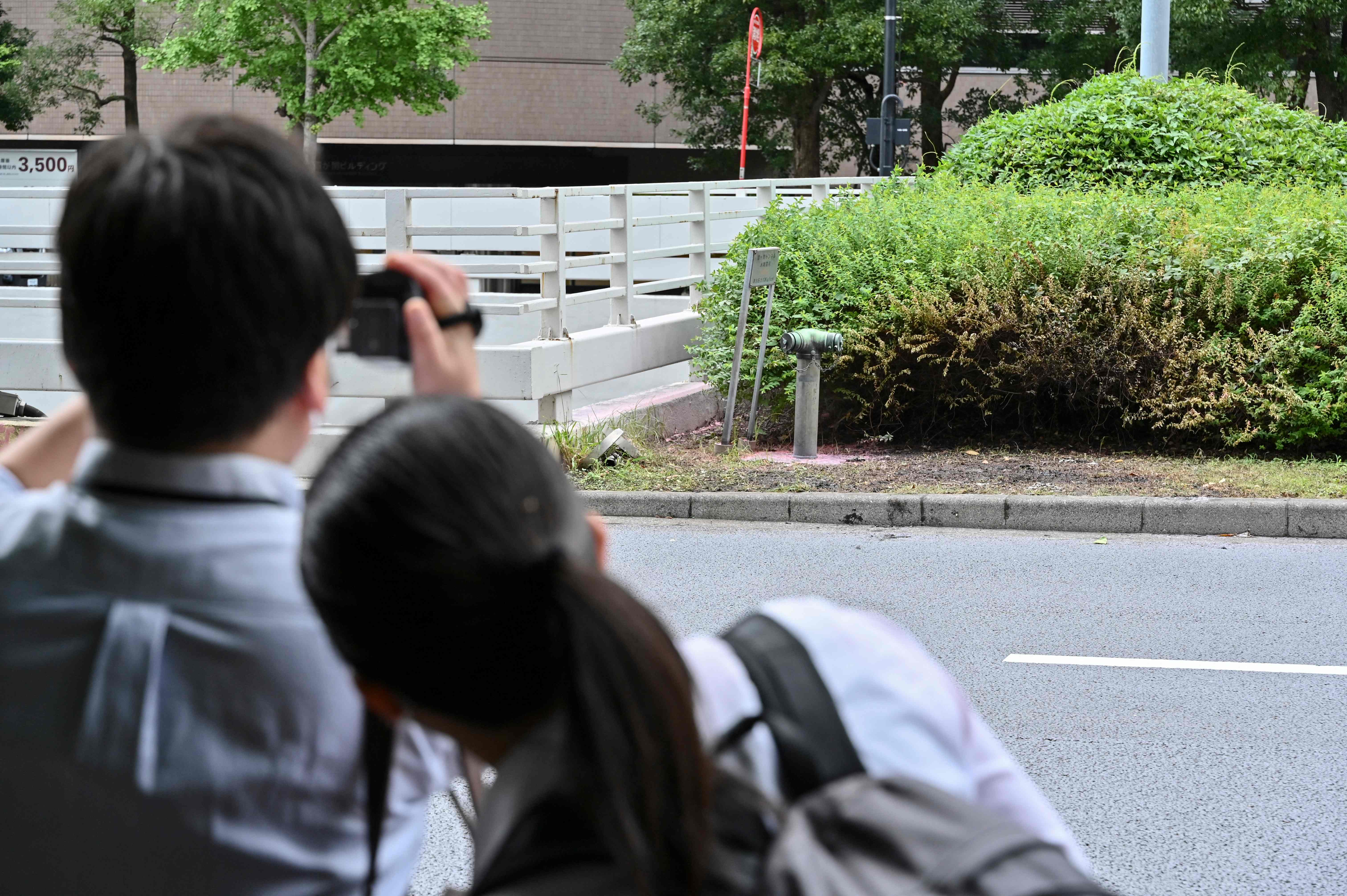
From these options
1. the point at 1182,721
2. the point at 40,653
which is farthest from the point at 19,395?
the point at 40,653

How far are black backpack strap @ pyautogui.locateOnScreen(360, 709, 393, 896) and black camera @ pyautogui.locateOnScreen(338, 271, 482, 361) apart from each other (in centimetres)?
38

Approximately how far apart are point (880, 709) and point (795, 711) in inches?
2.7

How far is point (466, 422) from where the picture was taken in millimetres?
1131

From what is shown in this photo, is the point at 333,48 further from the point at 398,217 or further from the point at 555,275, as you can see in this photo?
the point at 555,275

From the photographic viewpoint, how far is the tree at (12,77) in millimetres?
35938

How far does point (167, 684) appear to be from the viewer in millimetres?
1312

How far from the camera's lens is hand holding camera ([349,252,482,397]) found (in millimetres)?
1526

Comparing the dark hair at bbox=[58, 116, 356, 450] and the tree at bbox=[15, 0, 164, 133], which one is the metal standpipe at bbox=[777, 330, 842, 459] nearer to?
the dark hair at bbox=[58, 116, 356, 450]

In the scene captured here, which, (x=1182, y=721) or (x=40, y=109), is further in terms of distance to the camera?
(x=40, y=109)

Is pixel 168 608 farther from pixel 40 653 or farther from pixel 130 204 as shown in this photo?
pixel 130 204

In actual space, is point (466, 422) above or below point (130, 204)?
below

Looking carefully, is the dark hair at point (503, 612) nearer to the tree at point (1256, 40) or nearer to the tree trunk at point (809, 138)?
the tree at point (1256, 40)

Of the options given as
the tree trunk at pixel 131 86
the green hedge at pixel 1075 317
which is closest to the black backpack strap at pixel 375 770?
the green hedge at pixel 1075 317

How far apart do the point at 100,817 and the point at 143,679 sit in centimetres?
14
